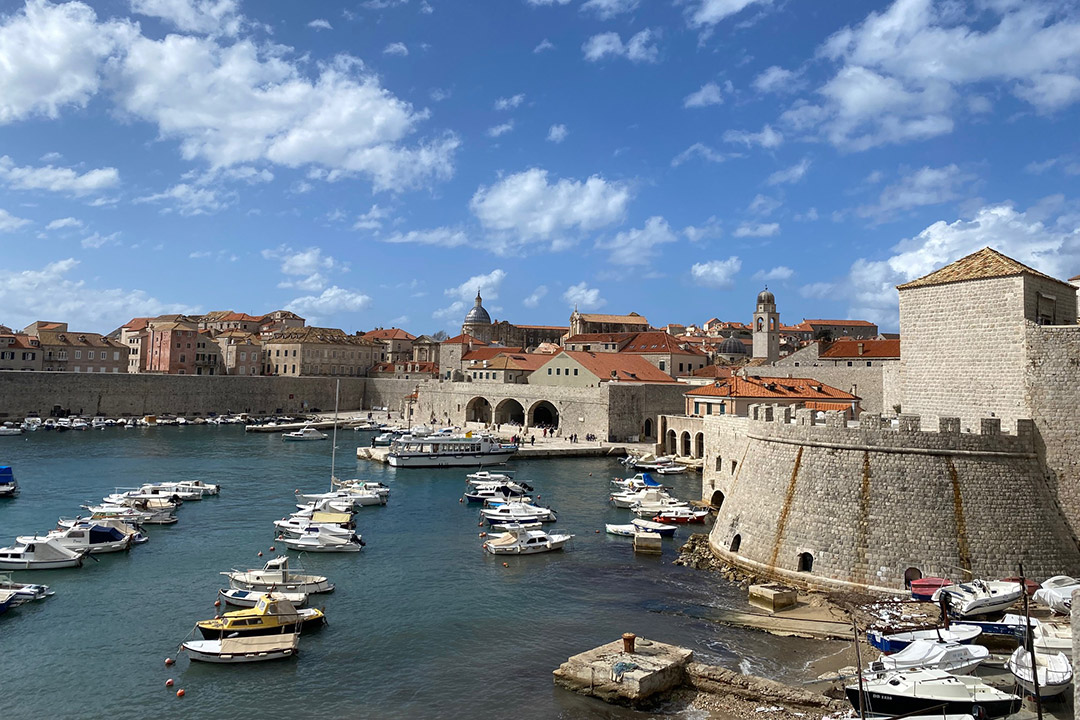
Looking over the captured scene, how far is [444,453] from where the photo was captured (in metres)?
46.3

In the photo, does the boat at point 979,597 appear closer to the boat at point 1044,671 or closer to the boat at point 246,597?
the boat at point 1044,671

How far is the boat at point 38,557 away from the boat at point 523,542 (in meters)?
13.0

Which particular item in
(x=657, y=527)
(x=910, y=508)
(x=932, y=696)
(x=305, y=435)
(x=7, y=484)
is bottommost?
(x=932, y=696)

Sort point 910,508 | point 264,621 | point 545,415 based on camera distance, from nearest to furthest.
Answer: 1. point 264,621
2. point 910,508
3. point 545,415

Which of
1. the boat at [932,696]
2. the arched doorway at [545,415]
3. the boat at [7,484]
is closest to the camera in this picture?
the boat at [932,696]

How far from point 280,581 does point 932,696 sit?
1608 cm

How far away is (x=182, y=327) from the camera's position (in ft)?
284

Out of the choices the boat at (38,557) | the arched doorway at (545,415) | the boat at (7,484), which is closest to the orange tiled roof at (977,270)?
the boat at (38,557)

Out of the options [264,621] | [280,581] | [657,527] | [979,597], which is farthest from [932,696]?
[280,581]

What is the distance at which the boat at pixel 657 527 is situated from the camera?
27.4 metres

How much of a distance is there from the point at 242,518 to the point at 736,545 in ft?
65.3

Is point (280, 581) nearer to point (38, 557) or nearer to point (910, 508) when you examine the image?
point (38, 557)

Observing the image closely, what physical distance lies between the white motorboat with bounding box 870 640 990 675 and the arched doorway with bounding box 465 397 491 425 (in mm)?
54536

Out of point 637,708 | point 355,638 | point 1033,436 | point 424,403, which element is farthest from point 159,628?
point 424,403
